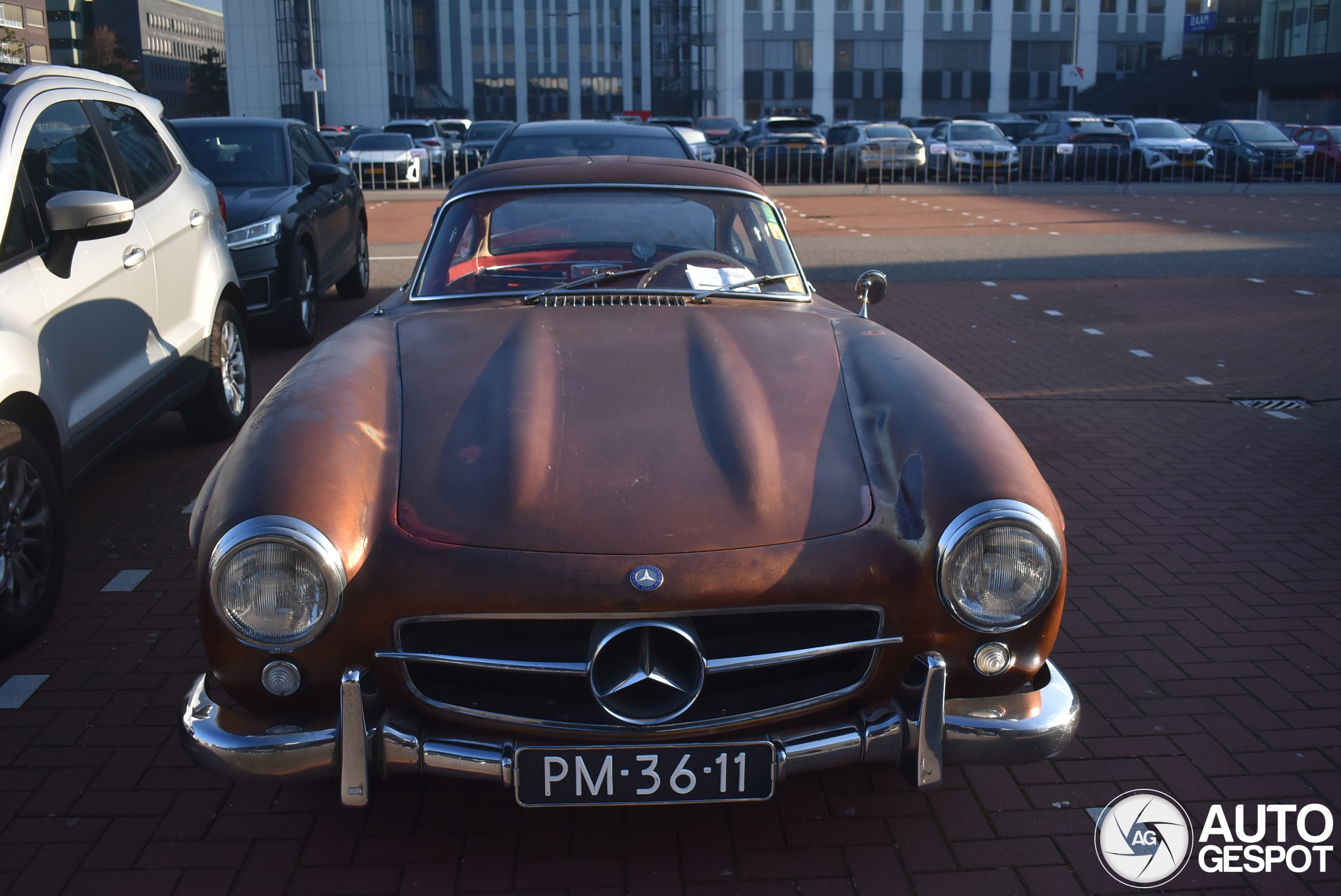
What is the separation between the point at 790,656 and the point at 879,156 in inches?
917

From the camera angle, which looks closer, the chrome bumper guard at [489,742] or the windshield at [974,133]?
the chrome bumper guard at [489,742]

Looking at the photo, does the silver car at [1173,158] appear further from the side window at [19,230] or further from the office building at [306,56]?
the office building at [306,56]

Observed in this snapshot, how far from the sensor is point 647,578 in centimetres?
246

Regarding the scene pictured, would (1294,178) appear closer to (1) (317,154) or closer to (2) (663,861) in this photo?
(1) (317,154)

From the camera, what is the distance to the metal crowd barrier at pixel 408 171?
77.1ft

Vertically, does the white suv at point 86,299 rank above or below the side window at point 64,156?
below

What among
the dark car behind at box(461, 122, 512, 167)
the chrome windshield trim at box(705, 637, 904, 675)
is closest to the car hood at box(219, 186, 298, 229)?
the chrome windshield trim at box(705, 637, 904, 675)

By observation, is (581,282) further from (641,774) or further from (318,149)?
(318,149)

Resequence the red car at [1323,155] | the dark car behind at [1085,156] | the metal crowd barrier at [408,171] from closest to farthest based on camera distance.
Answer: the metal crowd barrier at [408,171] → the dark car behind at [1085,156] → the red car at [1323,155]

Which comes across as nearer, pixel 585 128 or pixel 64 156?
pixel 64 156

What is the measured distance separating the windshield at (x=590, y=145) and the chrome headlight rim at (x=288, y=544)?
6897 mm

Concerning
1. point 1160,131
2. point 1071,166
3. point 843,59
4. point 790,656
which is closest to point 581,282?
point 790,656

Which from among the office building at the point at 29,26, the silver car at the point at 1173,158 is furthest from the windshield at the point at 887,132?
the office building at the point at 29,26

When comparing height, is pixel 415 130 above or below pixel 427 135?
above
